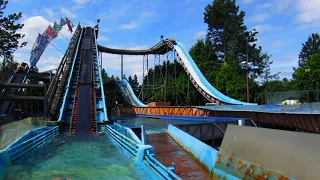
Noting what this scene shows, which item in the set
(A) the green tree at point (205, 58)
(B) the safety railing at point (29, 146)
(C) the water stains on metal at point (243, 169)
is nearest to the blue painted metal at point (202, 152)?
(C) the water stains on metal at point (243, 169)

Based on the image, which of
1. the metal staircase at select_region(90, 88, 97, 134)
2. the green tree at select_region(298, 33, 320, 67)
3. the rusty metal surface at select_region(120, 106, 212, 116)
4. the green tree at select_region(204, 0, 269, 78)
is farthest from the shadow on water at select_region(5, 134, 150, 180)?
the green tree at select_region(298, 33, 320, 67)

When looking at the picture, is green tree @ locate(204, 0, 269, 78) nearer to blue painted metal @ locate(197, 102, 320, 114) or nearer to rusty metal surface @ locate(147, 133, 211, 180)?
blue painted metal @ locate(197, 102, 320, 114)

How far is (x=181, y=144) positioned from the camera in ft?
39.6

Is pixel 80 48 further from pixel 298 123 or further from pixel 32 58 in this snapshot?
pixel 298 123

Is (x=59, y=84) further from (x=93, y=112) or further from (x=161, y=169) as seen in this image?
(x=161, y=169)

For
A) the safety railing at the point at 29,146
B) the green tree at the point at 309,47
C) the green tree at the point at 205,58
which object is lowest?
the safety railing at the point at 29,146

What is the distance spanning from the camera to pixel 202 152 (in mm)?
8789

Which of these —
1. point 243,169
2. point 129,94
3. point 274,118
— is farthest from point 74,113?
point 129,94

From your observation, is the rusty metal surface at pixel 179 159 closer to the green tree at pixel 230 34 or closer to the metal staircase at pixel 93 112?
the metal staircase at pixel 93 112

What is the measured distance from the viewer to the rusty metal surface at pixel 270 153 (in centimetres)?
402

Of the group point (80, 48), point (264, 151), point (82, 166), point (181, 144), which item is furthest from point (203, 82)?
point (264, 151)

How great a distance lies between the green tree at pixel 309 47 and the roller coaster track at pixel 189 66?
2719 inches

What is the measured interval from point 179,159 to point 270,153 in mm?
→ 4931

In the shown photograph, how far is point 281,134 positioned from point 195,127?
11.4m
